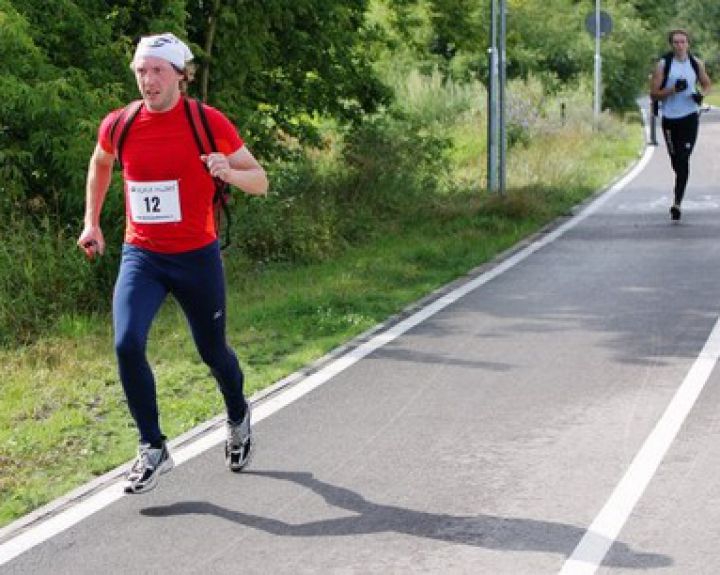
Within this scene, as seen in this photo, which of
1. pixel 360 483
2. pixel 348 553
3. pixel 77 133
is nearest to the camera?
pixel 348 553

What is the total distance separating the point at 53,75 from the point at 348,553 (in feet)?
22.6

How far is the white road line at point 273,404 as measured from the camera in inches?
243

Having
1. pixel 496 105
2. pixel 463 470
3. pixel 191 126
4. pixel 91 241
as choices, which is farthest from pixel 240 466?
pixel 496 105

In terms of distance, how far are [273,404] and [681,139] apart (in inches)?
374

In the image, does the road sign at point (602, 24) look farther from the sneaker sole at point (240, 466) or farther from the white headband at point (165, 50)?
the white headband at point (165, 50)

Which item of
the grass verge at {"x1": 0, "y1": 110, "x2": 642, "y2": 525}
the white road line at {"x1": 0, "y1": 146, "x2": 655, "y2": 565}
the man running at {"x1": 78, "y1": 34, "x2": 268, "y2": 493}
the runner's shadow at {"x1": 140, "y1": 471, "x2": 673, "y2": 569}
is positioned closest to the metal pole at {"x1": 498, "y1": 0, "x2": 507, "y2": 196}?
the grass verge at {"x1": 0, "y1": 110, "x2": 642, "y2": 525}

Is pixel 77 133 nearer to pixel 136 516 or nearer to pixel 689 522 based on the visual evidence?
pixel 136 516

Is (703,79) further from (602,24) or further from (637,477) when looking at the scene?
(602,24)

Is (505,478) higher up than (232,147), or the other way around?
(232,147)

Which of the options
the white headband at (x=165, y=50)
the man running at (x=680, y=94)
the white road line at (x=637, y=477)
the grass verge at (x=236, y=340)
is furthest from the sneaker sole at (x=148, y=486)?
the man running at (x=680, y=94)

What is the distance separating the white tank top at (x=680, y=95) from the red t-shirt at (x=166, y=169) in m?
10.8

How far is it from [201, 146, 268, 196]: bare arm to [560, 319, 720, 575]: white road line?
1.98 m

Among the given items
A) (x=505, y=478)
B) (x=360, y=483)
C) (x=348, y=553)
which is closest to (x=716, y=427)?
(x=505, y=478)

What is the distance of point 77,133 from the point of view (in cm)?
1167
